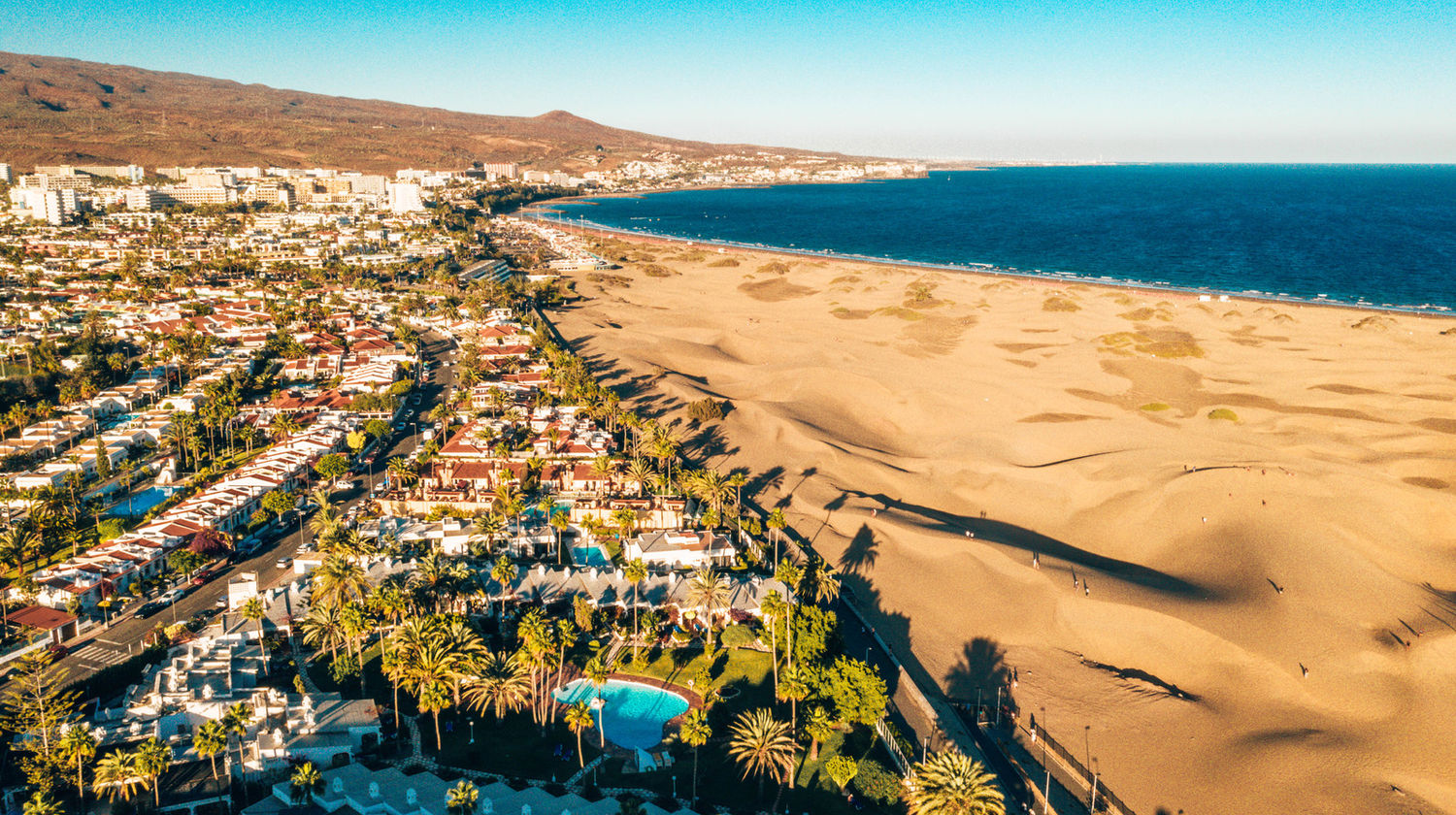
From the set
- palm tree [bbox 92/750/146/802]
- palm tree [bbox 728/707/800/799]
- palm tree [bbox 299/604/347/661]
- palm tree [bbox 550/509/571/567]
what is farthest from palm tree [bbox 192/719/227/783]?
palm tree [bbox 550/509/571/567]

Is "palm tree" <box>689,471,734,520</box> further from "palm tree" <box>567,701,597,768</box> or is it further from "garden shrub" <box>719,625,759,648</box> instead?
"palm tree" <box>567,701,597,768</box>

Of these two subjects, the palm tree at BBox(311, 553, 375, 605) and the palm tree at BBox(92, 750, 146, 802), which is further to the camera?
the palm tree at BBox(311, 553, 375, 605)

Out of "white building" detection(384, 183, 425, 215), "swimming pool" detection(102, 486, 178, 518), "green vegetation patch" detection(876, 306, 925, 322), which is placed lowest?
"swimming pool" detection(102, 486, 178, 518)

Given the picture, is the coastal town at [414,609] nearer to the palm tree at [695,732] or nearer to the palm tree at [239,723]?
the palm tree at [239,723]

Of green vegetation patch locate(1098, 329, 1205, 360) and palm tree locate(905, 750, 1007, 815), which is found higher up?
green vegetation patch locate(1098, 329, 1205, 360)

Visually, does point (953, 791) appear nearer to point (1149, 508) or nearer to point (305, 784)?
point (305, 784)

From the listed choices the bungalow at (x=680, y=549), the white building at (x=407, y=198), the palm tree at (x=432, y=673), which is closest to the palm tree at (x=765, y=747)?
the palm tree at (x=432, y=673)
